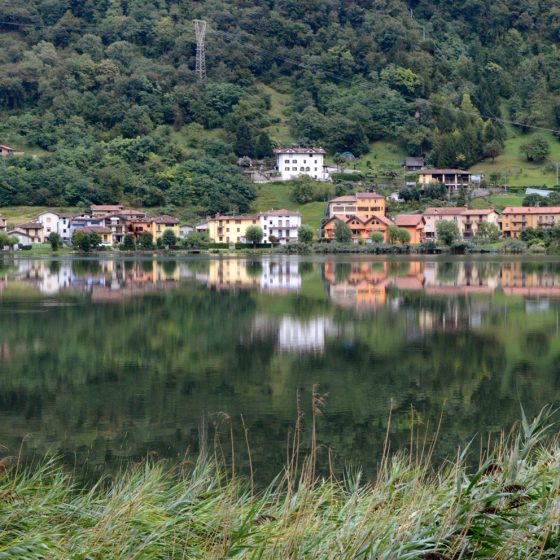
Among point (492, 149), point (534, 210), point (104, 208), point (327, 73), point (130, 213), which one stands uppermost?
point (327, 73)

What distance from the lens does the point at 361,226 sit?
62750 millimetres

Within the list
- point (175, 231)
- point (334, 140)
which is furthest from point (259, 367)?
point (334, 140)

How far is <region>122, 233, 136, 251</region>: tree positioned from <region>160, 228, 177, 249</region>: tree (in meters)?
2.18

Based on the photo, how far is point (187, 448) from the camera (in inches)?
318

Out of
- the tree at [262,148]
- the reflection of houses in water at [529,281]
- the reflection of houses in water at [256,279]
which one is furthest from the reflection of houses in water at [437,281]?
the tree at [262,148]

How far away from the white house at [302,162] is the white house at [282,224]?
41.2 feet

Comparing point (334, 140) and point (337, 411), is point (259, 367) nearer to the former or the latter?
point (337, 411)

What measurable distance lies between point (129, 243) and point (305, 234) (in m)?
12.6

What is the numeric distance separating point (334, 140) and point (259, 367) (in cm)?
7354

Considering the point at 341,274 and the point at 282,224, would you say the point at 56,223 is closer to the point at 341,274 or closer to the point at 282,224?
the point at 282,224

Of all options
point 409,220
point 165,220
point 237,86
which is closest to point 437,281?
point 409,220

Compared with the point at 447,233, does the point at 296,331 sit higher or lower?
lower

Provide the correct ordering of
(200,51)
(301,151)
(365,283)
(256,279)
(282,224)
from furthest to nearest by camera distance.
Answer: (200,51) → (301,151) → (282,224) → (256,279) → (365,283)

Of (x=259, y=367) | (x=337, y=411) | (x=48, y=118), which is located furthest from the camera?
(x=48, y=118)
